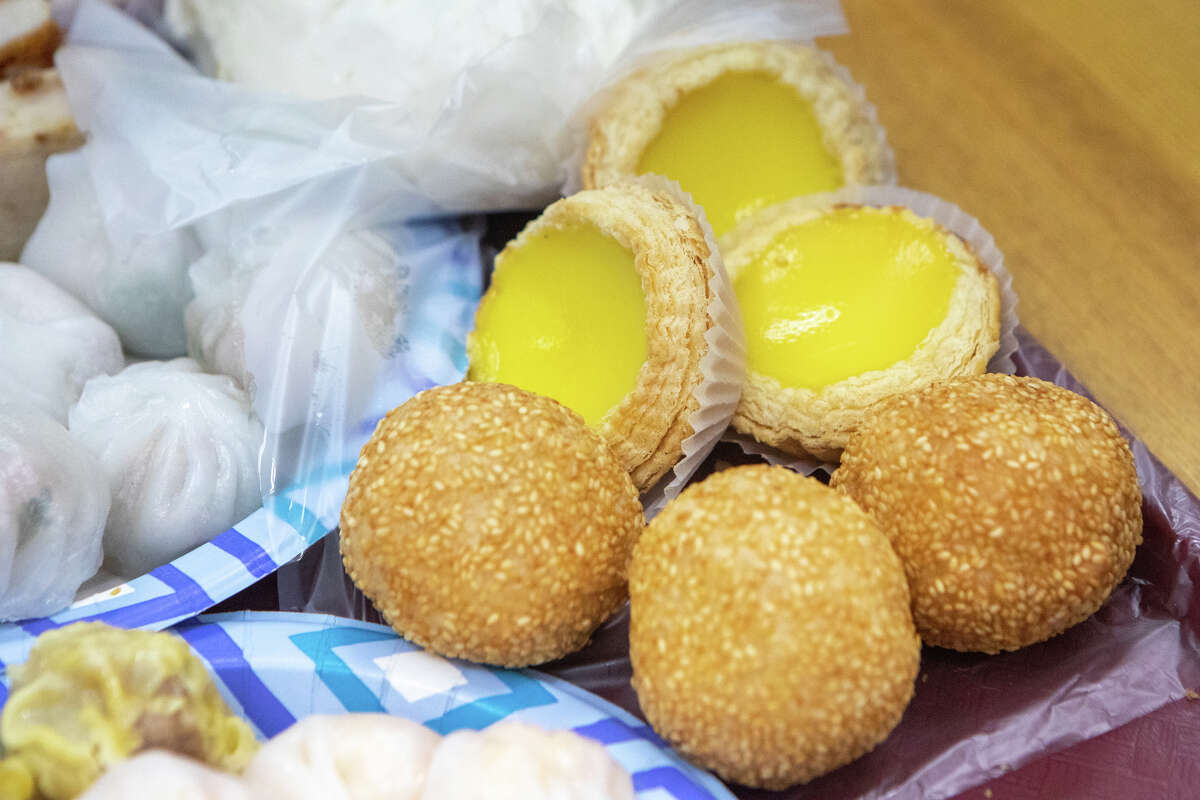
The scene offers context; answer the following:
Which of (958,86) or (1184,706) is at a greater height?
(958,86)

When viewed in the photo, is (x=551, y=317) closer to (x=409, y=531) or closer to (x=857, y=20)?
(x=409, y=531)

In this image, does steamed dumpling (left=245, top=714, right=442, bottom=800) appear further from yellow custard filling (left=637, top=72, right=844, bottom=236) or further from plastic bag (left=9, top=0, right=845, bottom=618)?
yellow custard filling (left=637, top=72, right=844, bottom=236)

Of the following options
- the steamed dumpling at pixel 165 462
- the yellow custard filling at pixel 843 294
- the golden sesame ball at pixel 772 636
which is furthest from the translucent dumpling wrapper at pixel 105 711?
the yellow custard filling at pixel 843 294

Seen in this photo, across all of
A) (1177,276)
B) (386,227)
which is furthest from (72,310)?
(1177,276)

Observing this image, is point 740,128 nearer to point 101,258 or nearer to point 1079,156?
point 1079,156

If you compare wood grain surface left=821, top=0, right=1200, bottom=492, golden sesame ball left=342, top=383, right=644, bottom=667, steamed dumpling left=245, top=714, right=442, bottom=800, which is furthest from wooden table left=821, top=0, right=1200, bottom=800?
steamed dumpling left=245, top=714, right=442, bottom=800
